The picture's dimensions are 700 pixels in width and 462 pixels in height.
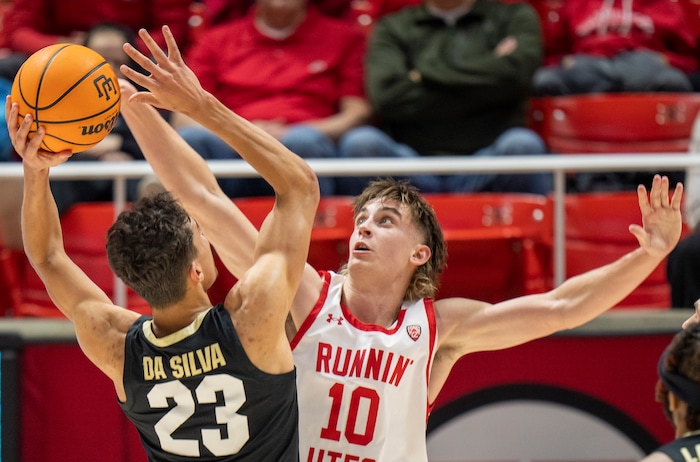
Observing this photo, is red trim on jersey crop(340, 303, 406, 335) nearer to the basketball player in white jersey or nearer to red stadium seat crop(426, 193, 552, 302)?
the basketball player in white jersey

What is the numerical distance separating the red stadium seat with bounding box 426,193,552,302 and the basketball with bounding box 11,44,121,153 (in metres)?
2.14

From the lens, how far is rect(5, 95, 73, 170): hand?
9.99 ft

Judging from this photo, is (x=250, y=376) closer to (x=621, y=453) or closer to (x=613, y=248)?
(x=621, y=453)

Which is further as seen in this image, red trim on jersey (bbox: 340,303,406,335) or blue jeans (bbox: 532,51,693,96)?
blue jeans (bbox: 532,51,693,96)

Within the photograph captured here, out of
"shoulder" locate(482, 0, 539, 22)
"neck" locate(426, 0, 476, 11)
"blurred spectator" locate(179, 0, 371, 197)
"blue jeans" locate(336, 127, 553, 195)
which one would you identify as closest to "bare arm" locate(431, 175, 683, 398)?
"blue jeans" locate(336, 127, 553, 195)

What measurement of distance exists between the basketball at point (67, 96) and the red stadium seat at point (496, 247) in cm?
214

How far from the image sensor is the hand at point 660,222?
3.38 m

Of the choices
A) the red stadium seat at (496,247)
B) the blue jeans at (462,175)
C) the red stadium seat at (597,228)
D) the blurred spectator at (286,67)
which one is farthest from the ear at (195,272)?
the blurred spectator at (286,67)

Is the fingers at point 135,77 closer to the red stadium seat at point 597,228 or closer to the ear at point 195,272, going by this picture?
the ear at point 195,272

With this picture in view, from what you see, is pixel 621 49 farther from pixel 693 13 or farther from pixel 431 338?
pixel 431 338

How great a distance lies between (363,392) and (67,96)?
135cm

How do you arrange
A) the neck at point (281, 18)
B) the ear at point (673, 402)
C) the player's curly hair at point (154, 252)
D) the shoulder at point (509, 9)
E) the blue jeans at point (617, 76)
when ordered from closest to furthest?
the player's curly hair at point (154, 252), the ear at point (673, 402), the blue jeans at point (617, 76), the shoulder at point (509, 9), the neck at point (281, 18)

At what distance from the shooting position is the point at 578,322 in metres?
3.52

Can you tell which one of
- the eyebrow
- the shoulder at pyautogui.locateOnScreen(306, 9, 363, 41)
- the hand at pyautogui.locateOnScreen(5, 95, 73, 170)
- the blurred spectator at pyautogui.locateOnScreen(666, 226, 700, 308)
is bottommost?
the blurred spectator at pyautogui.locateOnScreen(666, 226, 700, 308)
